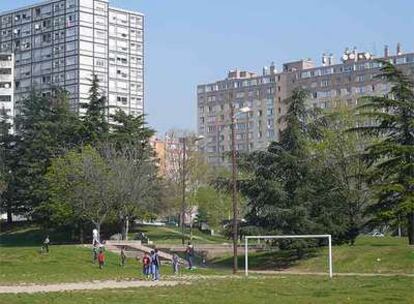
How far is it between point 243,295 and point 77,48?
5053 inches

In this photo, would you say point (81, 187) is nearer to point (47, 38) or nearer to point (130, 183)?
point (130, 183)

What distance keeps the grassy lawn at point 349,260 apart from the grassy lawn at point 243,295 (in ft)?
47.8

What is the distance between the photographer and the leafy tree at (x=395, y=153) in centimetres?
4838

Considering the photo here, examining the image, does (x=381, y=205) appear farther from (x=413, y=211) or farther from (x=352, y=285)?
(x=352, y=285)

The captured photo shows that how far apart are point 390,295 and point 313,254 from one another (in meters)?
27.0

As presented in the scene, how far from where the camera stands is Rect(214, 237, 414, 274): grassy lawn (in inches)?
1721

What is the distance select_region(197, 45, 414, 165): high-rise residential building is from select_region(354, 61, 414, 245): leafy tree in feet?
311

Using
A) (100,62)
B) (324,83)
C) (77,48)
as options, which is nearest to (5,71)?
(77,48)

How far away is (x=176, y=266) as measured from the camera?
4453 centimetres

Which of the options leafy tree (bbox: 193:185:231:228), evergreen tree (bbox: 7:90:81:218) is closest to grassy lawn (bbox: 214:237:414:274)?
evergreen tree (bbox: 7:90:81:218)

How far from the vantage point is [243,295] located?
80.7 feet

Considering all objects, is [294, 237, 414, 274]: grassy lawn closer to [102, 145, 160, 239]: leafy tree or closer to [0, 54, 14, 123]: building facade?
[102, 145, 160, 239]: leafy tree

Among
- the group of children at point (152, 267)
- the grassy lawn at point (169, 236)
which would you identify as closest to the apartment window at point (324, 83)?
the grassy lawn at point (169, 236)

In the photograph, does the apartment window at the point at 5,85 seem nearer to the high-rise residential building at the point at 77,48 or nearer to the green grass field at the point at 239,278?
the high-rise residential building at the point at 77,48
